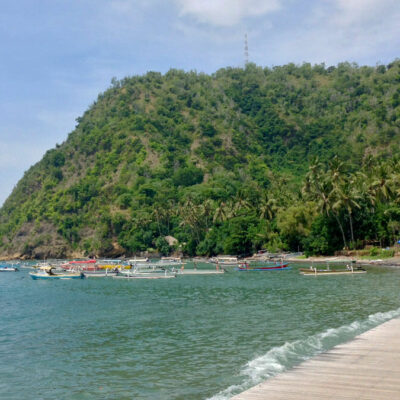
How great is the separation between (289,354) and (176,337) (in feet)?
29.2

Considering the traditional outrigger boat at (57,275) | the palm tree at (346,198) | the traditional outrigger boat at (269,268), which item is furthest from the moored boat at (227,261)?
the traditional outrigger boat at (57,275)

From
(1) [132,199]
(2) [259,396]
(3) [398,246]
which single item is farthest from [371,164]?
(2) [259,396]

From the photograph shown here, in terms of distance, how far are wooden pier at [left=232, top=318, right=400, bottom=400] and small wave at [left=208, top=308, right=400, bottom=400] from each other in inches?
77.8

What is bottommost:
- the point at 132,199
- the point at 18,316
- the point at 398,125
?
the point at 18,316

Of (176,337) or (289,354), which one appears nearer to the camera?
(289,354)

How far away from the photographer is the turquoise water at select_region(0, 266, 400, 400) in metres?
20.3

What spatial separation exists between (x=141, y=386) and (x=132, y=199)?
17394 cm

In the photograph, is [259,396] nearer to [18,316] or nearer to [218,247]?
[18,316]

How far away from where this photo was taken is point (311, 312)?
3656 cm

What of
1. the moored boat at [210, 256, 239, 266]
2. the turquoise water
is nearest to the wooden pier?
the turquoise water

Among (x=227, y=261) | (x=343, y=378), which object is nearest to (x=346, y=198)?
(x=227, y=261)

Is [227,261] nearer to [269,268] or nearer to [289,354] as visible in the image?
[269,268]

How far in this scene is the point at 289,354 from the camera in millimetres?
23188

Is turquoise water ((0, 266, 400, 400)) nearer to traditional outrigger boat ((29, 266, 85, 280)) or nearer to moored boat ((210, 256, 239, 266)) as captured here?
traditional outrigger boat ((29, 266, 85, 280))
